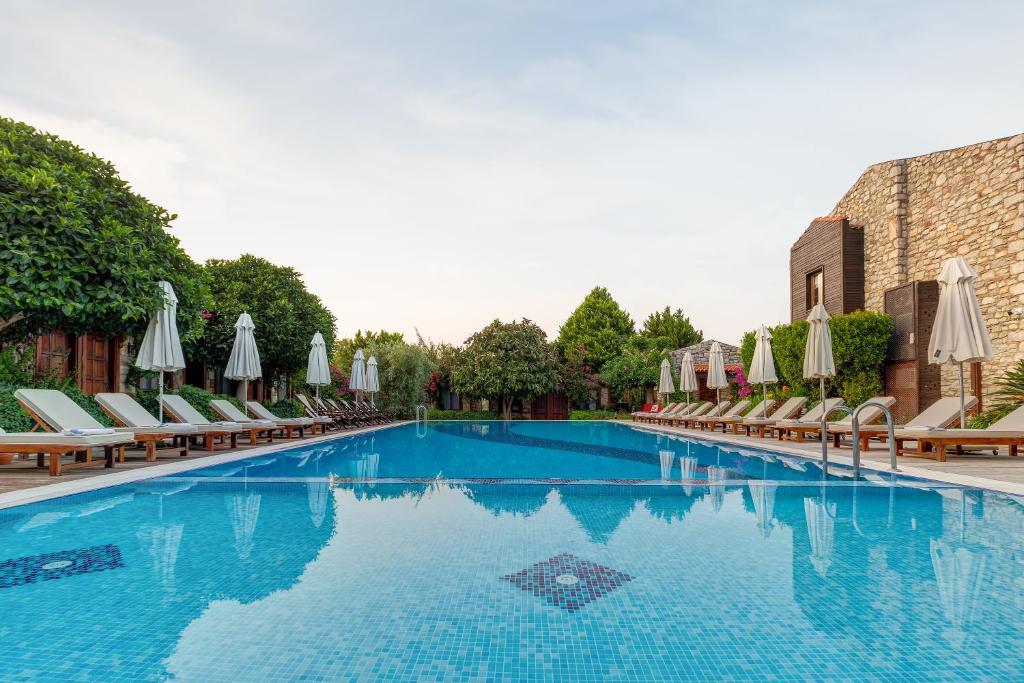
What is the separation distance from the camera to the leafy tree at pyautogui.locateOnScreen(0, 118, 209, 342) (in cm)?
857

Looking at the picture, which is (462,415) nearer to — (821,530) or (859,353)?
(859,353)

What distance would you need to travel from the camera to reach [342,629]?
288cm

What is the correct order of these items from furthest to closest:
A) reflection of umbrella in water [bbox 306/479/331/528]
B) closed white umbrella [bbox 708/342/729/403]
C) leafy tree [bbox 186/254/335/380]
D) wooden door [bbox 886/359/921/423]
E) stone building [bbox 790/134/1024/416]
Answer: closed white umbrella [bbox 708/342/729/403] → leafy tree [bbox 186/254/335/380] → wooden door [bbox 886/359/921/423] → stone building [bbox 790/134/1024/416] → reflection of umbrella in water [bbox 306/479/331/528]

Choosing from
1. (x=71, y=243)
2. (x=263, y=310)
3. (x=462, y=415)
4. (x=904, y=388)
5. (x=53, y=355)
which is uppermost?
(x=71, y=243)

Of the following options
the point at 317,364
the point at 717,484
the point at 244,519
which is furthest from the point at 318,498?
the point at 317,364

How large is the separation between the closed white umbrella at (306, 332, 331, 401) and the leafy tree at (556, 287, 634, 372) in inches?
856

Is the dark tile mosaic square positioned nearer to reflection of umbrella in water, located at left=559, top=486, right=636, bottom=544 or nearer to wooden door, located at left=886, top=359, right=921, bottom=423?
reflection of umbrella in water, located at left=559, top=486, right=636, bottom=544

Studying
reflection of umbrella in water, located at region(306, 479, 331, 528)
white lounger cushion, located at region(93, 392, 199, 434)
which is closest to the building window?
reflection of umbrella in water, located at region(306, 479, 331, 528)

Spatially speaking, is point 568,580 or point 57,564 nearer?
point 568,580

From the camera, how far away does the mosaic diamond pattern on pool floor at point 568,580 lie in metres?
3.31

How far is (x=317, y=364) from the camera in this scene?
1683cm

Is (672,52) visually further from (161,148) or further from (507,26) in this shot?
(161,148)

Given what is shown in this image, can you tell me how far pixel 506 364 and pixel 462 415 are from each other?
11.1ft

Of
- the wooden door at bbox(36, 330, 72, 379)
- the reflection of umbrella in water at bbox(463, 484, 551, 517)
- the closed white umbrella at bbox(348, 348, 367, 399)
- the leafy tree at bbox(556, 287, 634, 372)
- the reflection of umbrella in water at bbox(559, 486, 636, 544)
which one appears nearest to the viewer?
the reflection of umbrella in water at bbox(559, 486, 636, 544)
